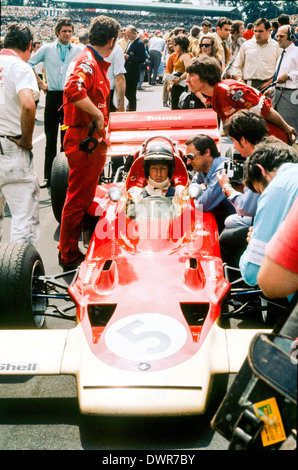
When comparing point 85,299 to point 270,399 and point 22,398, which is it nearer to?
point 22,398

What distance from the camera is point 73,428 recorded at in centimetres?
271

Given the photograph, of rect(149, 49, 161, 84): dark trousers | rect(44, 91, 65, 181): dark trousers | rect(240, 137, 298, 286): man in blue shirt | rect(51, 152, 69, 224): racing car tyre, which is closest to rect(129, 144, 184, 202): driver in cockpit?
rect(51, 152, 69, 224): racing car tyre

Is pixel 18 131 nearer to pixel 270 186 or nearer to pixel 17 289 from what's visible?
pixel 17 289

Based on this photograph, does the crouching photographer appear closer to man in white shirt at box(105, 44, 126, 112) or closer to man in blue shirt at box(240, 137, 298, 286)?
man in blue shirt at box(240, 137, 298, 286)

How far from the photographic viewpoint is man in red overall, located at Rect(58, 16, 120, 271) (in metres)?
4.18

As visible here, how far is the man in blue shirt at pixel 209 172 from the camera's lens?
4246mm

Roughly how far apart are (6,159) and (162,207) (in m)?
1.20

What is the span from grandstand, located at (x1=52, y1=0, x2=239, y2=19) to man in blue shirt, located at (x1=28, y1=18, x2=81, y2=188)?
52.6 meters

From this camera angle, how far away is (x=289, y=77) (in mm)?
6934

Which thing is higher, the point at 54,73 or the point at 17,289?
the point at 54,73

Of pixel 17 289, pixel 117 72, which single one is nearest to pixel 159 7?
pixel 117 72

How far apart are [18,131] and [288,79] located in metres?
4.26

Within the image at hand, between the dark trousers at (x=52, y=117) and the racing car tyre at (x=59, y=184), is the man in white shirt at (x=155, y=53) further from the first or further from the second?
the racing car tyre at (x=59, y=184)
